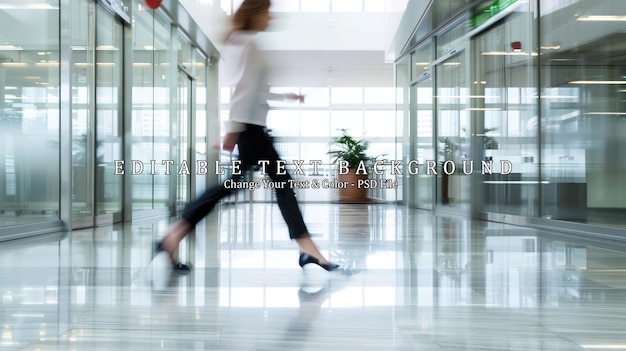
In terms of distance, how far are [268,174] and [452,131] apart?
7.46 m

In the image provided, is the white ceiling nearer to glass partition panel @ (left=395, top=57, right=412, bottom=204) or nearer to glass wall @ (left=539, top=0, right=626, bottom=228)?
glass partition panel @ (left=395, top=57, right=412, bottom=204)

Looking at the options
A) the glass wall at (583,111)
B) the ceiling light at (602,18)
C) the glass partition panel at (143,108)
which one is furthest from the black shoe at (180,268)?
the glass partition panel at (143,108)

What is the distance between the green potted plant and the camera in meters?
16.0

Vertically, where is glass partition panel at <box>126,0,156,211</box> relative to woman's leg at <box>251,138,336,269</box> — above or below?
above

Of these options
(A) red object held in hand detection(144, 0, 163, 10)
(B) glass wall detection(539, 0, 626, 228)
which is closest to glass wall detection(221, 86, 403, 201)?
(A) red object held in hand detection(144, 0, 163, 10)

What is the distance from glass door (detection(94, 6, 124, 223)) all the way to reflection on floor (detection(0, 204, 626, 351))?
2.95 meters

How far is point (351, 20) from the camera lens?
14961mm

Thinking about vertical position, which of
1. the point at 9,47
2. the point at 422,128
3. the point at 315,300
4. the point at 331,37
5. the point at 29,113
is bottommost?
the point at 315,300

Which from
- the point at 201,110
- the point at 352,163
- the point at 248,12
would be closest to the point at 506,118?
the point at 248,12

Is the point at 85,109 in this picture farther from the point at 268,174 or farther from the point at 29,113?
the point at 268,174

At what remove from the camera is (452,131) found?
10102mm

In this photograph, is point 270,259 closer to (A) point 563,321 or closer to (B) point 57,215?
(A) point 563,321

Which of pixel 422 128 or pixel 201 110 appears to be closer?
pixel 422 128

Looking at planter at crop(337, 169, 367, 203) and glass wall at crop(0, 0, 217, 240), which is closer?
glass wall at crop(0, 0, 217, 240)
